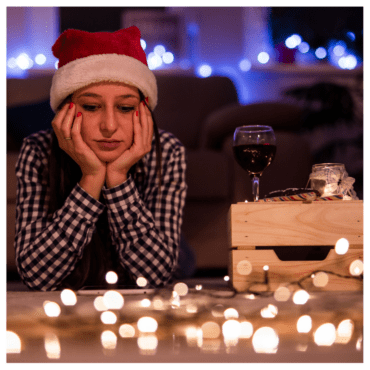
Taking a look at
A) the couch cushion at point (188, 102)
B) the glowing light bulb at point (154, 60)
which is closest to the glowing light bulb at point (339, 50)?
the couch cushion at point (188, 102)

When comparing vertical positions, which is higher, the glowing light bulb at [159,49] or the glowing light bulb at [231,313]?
the glowing light bulb at [159,49]

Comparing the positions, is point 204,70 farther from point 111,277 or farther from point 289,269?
point 289,269

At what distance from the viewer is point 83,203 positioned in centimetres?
105

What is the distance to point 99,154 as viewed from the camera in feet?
3.58

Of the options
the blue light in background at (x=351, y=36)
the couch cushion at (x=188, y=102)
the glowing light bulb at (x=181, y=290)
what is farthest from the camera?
the blue light in background at (x=351, y=36)

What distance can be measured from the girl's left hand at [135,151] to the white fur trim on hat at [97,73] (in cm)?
9

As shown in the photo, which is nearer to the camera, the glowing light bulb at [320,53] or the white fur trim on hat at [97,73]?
the white fur trim on hat at [97,73]

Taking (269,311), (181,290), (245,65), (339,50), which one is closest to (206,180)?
(181,290)

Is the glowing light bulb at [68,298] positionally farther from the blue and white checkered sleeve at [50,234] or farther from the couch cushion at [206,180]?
the couch cushion at [206,180]

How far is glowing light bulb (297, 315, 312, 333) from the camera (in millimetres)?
603

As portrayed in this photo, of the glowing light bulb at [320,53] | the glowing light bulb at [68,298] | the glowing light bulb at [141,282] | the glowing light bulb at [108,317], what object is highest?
the glowing light bulb at [320,53]

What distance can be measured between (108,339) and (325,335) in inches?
12.0

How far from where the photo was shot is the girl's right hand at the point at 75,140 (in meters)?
1.05

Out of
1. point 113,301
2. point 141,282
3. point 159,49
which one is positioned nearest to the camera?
point 113,301
